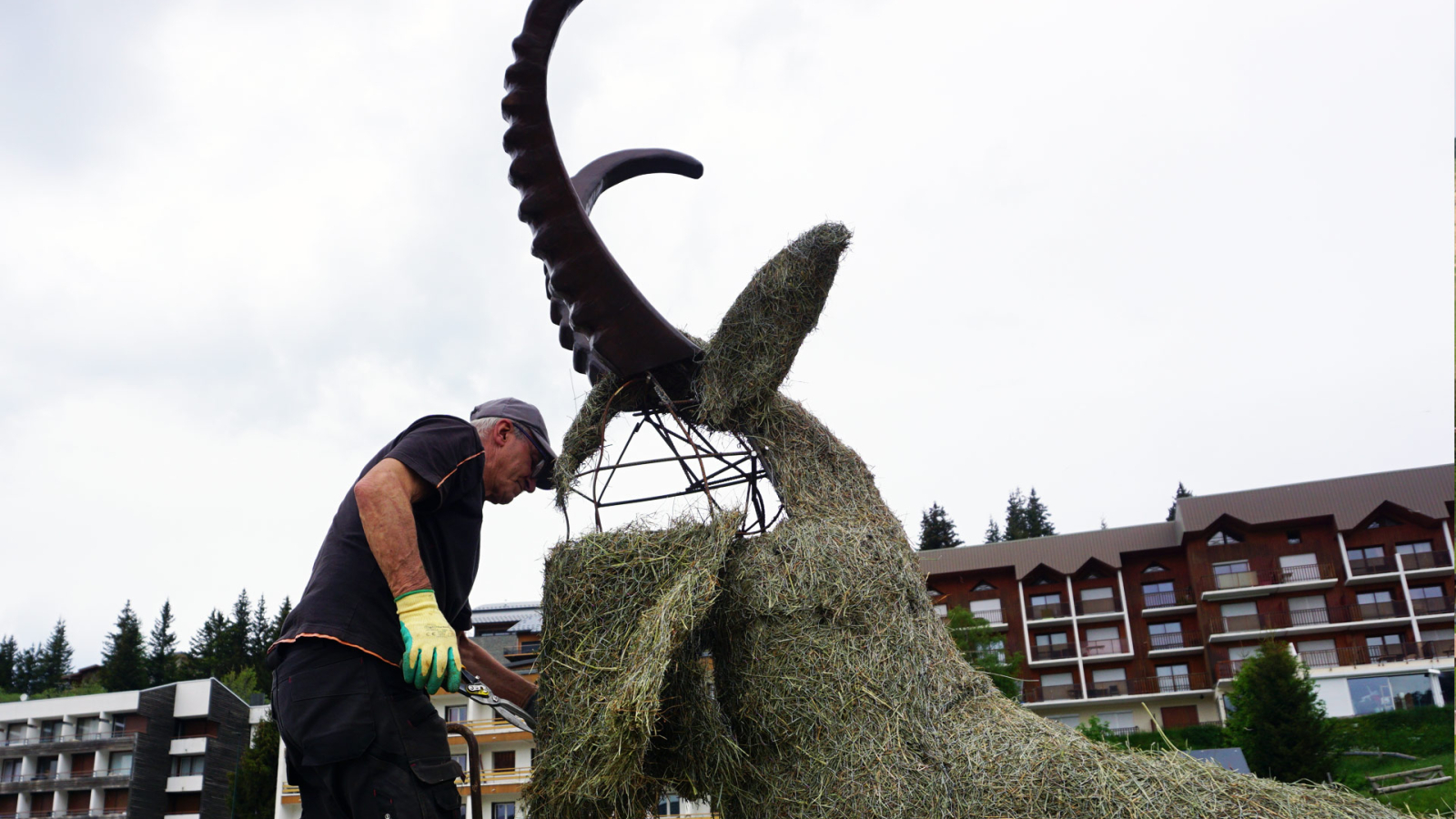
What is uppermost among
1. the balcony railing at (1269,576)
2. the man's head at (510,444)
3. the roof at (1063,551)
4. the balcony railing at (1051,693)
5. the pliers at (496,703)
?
the roof at (1063,551)

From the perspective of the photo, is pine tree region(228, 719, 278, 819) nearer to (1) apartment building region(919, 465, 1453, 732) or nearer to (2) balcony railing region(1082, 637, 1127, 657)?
(1) apartment building region(919, 465, 1453, 732)

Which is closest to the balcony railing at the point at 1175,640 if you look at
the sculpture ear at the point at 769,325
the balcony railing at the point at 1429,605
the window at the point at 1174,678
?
the window at the point at 1174,678

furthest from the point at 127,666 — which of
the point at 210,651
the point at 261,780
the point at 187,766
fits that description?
the point at 261,780

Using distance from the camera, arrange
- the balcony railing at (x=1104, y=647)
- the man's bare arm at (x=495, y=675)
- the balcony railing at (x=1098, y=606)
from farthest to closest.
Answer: the balcony railing at (x=1098, y=606) < the balcony railing at (x=1104, y=647) < the man's bare arm at (x=495, y=675)

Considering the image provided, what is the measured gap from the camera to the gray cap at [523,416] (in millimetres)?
4738

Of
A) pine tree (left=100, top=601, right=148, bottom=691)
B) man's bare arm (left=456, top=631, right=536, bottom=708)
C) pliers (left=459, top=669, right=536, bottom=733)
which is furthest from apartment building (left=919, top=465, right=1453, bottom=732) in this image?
pine tree (left=100, top=601, right=148, bottom=691)

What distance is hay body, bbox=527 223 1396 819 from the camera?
4.07 meters

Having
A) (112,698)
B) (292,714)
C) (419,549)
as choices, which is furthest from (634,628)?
(112,698)

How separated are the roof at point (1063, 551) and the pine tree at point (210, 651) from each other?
46.7 meters

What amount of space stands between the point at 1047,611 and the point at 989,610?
2690 millimetres

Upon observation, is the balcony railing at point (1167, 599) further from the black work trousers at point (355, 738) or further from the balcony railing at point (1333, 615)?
the black work trousers at point (355, 738)

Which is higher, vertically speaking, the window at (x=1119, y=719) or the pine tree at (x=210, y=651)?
the pine tree at (x=210, y=651)

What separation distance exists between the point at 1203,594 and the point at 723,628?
4445 centimetres

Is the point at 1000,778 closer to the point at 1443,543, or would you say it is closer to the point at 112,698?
the point at 1443,543
